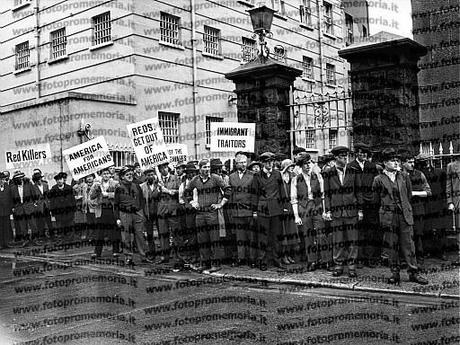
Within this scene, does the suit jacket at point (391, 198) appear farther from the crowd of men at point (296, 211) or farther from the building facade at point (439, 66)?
the building facade at point (439, 66)

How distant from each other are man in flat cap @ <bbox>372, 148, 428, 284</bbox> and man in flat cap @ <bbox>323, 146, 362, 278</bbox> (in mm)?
689

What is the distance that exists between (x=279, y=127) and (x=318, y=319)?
5916 mm

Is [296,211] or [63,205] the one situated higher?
[63,205]

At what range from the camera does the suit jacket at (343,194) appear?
9.21m

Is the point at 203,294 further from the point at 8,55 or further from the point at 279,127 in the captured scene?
the point at 8,55

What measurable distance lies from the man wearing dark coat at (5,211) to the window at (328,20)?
19.0m

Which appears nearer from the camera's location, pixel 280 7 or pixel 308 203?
pixel 308 203

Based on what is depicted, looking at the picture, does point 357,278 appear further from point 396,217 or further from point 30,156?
point 30,156

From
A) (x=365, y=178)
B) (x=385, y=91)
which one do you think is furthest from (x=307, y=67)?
(x=365, y=178)

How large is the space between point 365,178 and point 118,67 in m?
12.2

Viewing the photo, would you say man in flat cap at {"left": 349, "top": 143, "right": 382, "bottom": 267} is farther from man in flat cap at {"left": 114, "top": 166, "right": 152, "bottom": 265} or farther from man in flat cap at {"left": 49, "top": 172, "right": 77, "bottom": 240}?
man in flat cap at {"left": 49, "top": 172, "right": 77, "bottom": 240}

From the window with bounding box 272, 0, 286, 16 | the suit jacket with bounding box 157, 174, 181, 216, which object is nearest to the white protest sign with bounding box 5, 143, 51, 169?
the suit jacket with bounding box 157, 174, 181, 216

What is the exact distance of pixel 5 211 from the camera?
612 inches

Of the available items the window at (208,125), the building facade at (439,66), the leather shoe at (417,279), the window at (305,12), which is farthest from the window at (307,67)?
the leather shoe at (417,279)
